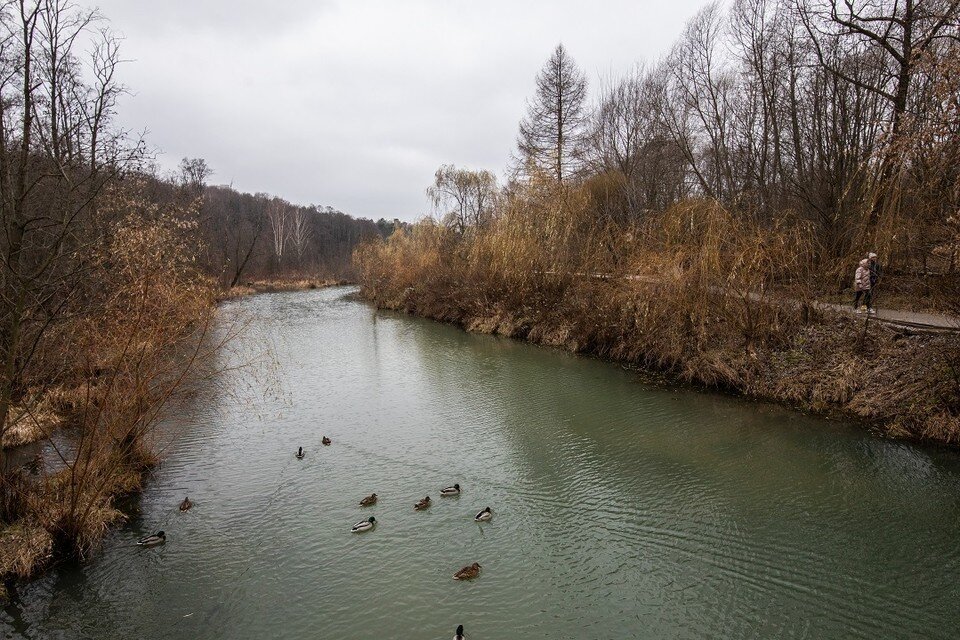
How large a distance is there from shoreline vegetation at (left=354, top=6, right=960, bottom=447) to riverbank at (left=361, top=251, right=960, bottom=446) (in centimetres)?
4

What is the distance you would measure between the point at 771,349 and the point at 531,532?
823 centimetres

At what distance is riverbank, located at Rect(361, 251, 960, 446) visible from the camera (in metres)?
8.26

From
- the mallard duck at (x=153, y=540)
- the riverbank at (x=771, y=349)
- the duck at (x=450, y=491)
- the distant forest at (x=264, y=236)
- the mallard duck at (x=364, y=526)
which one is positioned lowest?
the mallard duck at (x=153, y=540)

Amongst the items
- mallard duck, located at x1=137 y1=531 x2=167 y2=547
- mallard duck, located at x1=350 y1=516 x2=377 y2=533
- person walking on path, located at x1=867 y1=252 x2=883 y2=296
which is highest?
person walking on path, located at x1=867 y1=252 x2=883 y2=296

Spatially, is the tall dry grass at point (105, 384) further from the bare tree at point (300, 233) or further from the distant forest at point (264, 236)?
the bare tree at point (300, 233)

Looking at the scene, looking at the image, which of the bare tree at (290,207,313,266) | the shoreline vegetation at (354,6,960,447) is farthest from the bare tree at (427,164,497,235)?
the bare tree at (290,207,313,266)

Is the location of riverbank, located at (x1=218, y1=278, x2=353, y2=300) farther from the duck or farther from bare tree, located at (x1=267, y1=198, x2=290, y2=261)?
the duck

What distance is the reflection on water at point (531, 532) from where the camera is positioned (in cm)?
445

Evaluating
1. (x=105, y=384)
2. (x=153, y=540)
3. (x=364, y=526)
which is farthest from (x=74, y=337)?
(x=364, y=526)

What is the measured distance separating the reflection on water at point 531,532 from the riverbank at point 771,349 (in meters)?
0.70

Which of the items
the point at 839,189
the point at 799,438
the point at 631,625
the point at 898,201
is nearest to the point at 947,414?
the point at 799,438

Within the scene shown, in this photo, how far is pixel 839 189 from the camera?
14.3 meters

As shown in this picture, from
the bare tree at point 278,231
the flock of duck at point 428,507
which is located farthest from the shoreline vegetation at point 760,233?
the bare tree at point 278,231

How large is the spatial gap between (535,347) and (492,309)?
3785mm
